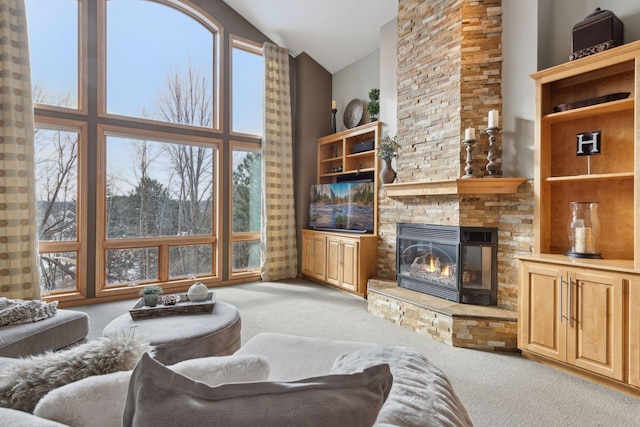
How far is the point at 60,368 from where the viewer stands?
34.0 inches

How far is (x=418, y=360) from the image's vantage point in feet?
3.92

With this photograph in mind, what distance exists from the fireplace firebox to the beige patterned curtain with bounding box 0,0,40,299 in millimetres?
4116

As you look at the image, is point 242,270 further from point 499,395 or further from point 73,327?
point 499,395

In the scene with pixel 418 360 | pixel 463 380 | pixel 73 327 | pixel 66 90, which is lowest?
pixel 463 380

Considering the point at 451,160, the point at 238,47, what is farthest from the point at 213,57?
the point at 451,160

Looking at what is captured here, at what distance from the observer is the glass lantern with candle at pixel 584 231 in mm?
2510

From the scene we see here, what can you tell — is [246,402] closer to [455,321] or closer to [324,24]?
[455,321]

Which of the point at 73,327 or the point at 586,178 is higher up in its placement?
the point at 586,178

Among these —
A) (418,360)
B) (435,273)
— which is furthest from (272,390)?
(435,273)

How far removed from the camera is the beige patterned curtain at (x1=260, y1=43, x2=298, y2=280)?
5.20 m

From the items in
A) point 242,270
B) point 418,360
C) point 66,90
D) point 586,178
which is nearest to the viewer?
point 418,360

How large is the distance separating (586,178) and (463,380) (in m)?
1.77

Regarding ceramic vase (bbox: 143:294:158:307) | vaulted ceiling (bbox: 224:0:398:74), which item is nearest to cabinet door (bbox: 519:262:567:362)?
ceramic vase (bbox: 143:294:158:307)

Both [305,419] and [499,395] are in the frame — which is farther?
[499,395]
